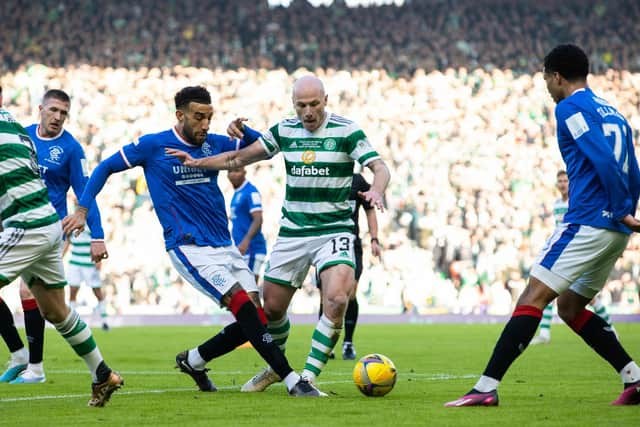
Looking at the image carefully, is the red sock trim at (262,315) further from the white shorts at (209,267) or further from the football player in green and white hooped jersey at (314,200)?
the white shorts at (209,267)

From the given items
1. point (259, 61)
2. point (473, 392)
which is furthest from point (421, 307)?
point (473, 392)

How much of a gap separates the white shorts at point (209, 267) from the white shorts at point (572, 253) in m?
2.42

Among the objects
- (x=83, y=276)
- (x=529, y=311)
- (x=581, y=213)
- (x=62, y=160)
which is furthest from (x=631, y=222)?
(x=83, y=276)

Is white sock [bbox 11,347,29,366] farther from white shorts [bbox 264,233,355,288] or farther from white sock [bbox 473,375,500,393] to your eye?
white sock [bbox 473,375,500,393]

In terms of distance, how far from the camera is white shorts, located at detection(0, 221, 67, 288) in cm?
705

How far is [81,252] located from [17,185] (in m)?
13.7

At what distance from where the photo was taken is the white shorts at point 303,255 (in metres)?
8.54

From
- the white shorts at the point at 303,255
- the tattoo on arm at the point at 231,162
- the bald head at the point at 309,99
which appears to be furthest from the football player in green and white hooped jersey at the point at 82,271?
the bald head at the point at 309,99

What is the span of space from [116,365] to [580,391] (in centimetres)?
567

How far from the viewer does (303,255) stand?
869cm

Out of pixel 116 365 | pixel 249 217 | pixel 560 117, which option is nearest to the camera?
pixel 560 117

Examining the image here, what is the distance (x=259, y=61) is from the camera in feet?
112

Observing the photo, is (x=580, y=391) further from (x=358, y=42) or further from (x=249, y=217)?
(x=358, y=42)

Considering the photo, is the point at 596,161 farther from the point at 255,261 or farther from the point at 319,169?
the point at 255,261
